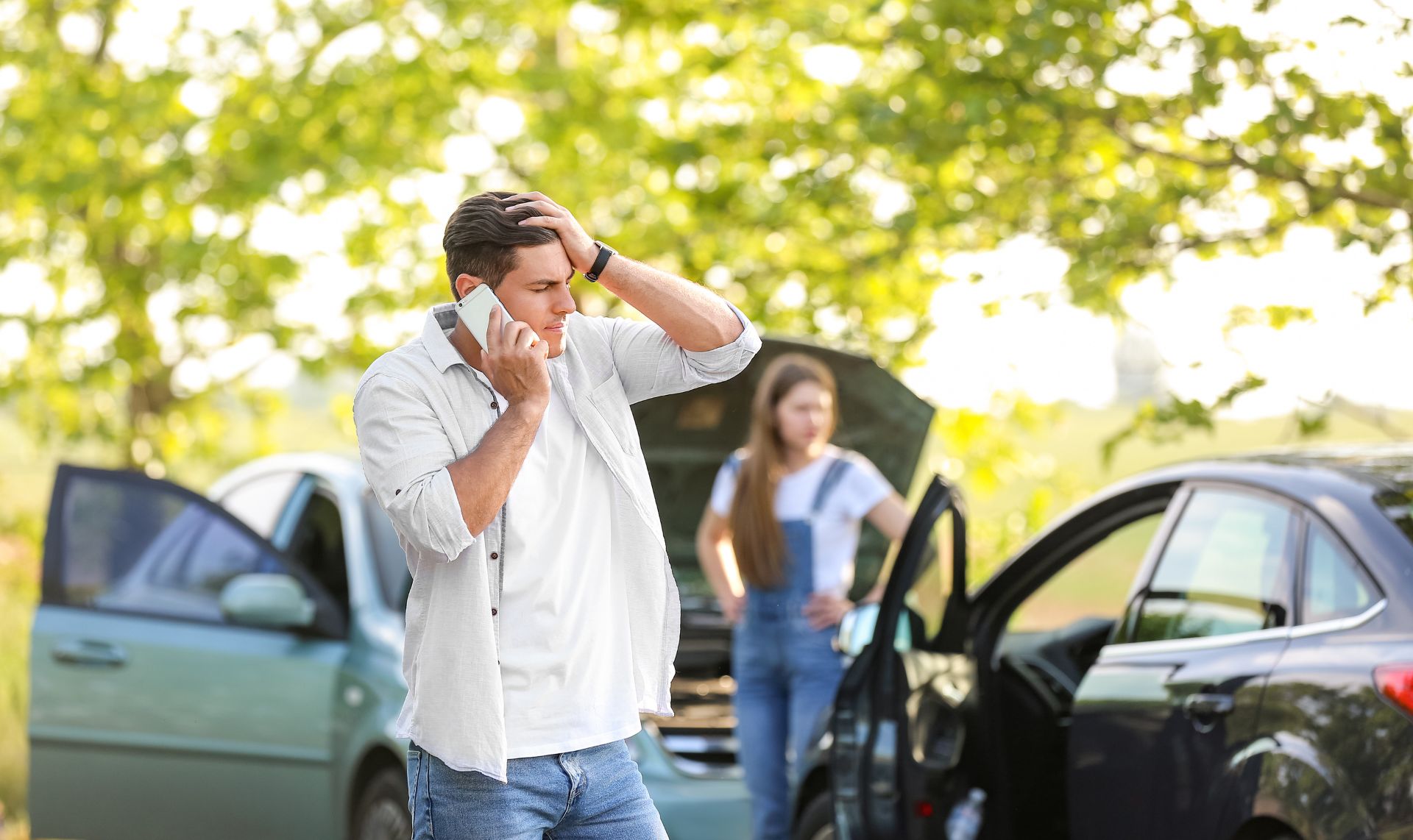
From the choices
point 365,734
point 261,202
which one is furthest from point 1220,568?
point 261,202

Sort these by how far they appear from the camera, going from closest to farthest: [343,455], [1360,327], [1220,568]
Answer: [1220,568] → [343,455] → [1360,327]

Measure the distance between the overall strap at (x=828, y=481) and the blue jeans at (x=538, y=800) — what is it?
252cm

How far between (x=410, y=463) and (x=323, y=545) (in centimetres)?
377

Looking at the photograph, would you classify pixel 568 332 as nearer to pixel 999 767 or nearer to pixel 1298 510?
pixel 1298 510

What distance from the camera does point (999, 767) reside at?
15.3ft

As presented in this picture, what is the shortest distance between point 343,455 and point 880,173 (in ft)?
11.9

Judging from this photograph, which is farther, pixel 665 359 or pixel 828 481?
pixel 828 481

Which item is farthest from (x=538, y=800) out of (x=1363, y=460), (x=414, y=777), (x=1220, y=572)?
(x=1363, y=460)

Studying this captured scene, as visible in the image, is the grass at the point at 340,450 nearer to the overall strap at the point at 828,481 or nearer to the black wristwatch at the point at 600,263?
the overall strap at the point at 828,481

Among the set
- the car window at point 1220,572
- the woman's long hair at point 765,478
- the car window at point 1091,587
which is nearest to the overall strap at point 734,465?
the woman's long hair at point 765,478

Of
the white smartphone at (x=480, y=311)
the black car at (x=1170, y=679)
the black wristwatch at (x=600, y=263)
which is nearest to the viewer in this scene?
the white smartphone at (x=480, y=311)

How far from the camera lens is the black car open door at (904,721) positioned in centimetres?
453

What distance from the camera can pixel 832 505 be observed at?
5.41 meters

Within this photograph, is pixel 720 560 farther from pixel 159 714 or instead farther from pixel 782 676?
pixel 159 714
